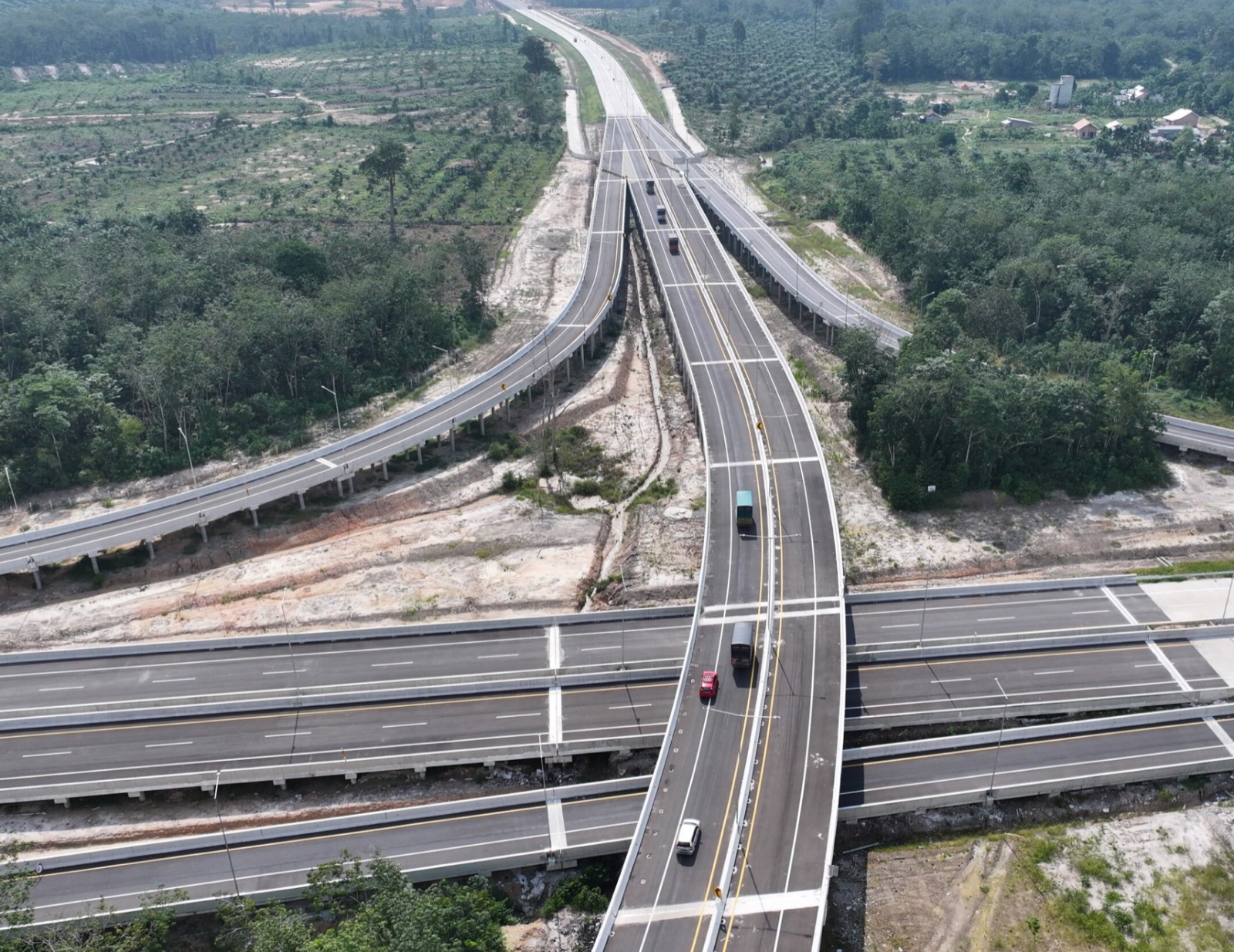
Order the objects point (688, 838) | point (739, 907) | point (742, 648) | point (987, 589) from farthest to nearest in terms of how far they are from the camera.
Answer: point (987, 589), point (742, 648), point (688, 838), point (739, 907)

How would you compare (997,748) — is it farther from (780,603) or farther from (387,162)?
(387,162)

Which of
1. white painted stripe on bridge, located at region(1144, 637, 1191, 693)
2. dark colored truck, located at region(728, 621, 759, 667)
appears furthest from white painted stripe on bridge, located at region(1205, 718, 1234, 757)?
dark colored truck, located at region(728, 621, 759, 667)

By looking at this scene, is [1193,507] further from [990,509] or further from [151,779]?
[151,779]

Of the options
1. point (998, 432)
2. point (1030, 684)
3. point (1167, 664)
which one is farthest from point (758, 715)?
point (998, 432)

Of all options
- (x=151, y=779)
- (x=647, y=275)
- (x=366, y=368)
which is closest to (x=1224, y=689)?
(x=151, y=779)

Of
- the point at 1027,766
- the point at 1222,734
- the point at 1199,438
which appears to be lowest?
the point at 1027,766

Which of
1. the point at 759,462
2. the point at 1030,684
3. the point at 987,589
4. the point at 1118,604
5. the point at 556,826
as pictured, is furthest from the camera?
the point at 759,462

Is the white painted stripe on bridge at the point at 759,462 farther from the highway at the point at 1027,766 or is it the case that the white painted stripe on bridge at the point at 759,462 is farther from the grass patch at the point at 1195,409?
the grass patch at the point at 1195,409
